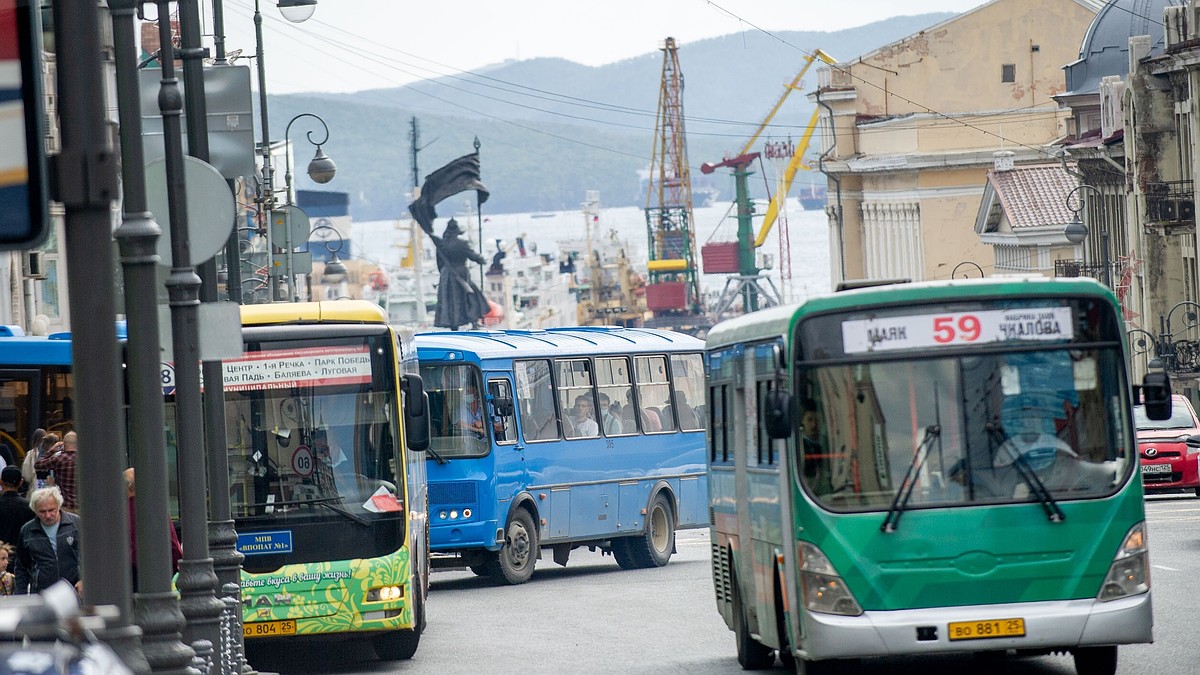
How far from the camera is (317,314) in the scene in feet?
54.0

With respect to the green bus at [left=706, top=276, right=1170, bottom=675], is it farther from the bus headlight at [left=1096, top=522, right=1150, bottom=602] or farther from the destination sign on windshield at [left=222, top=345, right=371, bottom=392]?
the destination sign on windshield at [left=222, top=345, right=371, bottom=392]

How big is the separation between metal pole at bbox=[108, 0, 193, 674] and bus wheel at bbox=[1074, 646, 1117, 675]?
5.33 m

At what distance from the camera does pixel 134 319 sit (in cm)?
915

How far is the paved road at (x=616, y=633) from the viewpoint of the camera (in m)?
14.1

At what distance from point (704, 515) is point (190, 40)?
589 inches

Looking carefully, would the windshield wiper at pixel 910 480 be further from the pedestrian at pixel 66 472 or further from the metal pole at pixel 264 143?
the metal pole at pixel 264 143

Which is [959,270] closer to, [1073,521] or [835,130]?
[835,130]

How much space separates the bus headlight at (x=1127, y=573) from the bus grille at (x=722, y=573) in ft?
11.4

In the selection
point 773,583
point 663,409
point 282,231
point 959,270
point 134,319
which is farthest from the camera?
point 959,270

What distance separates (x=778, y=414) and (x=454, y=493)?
1217 cm

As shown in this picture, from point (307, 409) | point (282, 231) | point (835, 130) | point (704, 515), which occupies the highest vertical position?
point (835, 130)

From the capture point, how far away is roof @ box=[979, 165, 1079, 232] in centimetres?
7094

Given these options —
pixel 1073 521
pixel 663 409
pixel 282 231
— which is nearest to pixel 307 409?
pixel 1073 521

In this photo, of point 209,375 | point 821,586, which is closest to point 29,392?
point 209,375
